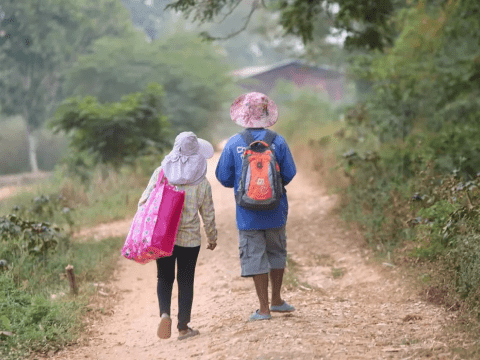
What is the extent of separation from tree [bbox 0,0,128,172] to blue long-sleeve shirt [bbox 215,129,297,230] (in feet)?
99.9

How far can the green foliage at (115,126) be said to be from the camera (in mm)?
15766

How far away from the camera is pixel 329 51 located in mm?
30516

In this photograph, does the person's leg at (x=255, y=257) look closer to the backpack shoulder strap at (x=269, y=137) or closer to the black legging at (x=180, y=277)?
the black legging at (x=180, y=277)

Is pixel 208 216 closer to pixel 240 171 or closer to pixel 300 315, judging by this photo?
pixel 240 171

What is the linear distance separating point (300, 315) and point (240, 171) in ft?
4.63

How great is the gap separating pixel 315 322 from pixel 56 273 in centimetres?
363

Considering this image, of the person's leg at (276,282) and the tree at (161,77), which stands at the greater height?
the tree at (161,77)

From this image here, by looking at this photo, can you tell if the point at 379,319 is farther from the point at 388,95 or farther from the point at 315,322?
the point at 388,95

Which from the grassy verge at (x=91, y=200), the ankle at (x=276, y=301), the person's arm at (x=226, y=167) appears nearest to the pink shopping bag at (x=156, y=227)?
the person's arm at (x=226, y=167)

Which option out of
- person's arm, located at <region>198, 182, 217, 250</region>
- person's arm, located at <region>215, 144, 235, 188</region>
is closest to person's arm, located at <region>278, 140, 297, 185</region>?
person's arm, located at <region>215, 144, 235, 188</region>

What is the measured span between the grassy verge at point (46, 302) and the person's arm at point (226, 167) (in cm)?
195

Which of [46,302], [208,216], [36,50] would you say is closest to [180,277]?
[208,216]

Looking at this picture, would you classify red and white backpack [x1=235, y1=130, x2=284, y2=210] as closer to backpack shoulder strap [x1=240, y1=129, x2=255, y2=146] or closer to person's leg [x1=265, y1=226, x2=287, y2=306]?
backpack shoulder strap [x1=240, y1=129, x2=255, y2=146]

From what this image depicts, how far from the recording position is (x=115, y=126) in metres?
16.0
